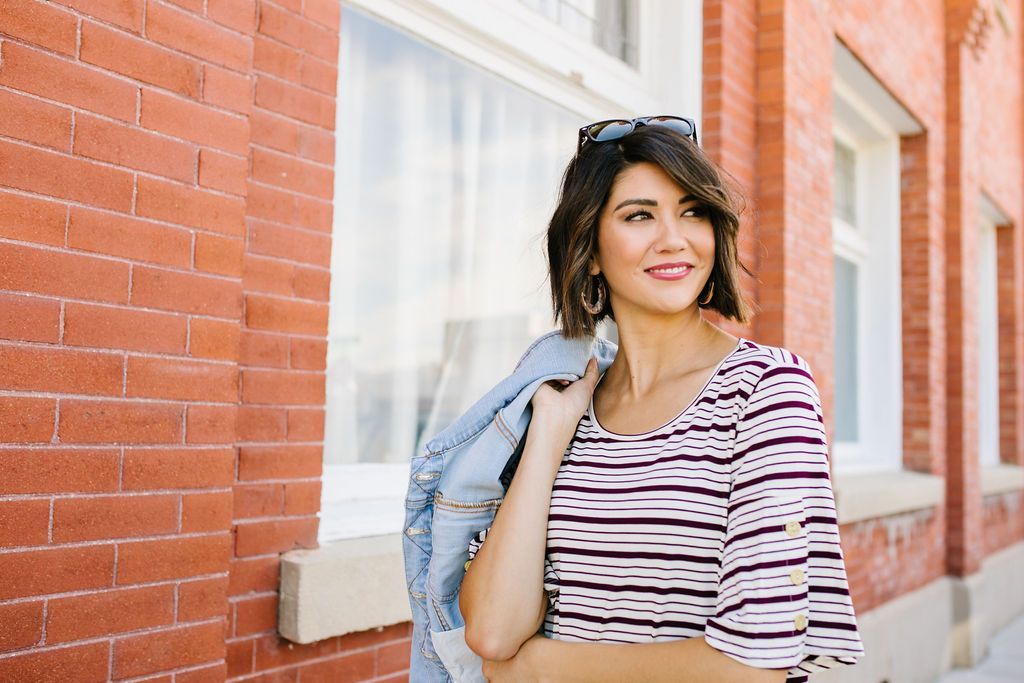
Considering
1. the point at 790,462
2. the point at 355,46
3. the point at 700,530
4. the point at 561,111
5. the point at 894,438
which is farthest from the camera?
the point at 894,438

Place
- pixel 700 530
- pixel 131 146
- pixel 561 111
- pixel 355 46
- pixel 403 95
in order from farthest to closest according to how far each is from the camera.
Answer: pixel 561 111 < pixel 403 95 < pixel 355 46 < pixel 131 146 < pixel 700 530

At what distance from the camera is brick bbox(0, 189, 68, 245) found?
184 centimetres

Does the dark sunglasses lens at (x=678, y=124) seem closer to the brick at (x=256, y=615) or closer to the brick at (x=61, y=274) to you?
the brick at (x=61, y=274)

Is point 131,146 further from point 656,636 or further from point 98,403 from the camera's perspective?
point 656,636

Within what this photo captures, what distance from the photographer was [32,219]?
6.15 ft

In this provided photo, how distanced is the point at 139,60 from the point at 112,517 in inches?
39.4

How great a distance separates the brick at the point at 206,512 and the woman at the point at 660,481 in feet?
2.34

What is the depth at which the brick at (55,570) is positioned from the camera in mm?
1829

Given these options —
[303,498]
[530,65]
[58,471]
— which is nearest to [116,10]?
[58,471]

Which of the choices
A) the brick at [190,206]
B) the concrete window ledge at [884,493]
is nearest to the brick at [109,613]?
the brick at [190,206]

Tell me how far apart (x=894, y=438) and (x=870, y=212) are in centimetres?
175

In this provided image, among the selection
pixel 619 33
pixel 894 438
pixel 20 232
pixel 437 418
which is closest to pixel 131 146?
pixel 20 232

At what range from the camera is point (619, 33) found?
4.44m

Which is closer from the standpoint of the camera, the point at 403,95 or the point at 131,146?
the point at 131,146
